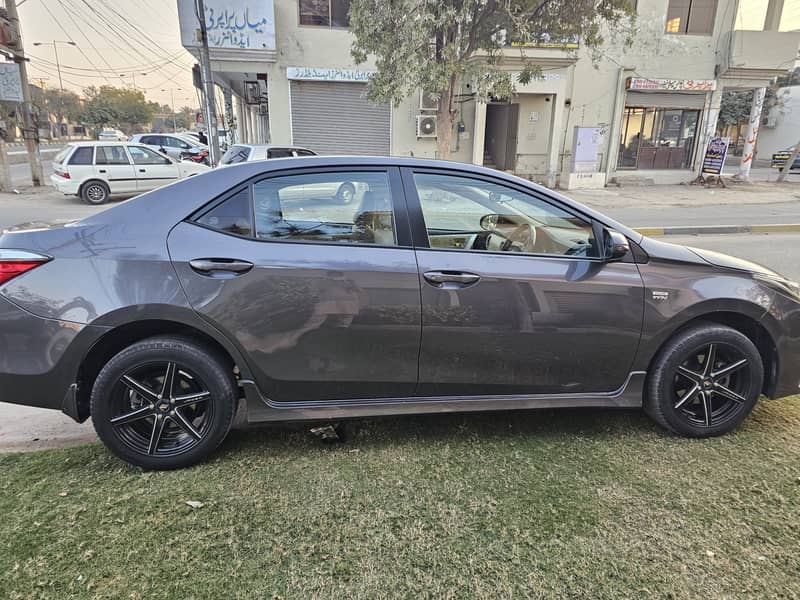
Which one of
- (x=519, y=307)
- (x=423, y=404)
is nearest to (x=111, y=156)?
(x=423, y=404)

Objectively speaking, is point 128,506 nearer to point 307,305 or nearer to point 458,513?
point 307,305

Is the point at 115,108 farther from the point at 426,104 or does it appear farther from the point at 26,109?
the point at 426,104

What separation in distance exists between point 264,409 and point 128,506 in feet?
2.44

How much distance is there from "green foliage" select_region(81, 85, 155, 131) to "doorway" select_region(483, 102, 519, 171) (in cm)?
6117

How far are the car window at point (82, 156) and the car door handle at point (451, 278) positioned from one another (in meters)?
14.5

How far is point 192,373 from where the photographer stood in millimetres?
2635

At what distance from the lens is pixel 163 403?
8.71 ft

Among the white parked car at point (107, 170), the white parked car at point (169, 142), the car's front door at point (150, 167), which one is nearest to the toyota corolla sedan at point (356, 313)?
the white parked car at point (107, 170)

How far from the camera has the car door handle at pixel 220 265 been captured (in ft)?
8.41

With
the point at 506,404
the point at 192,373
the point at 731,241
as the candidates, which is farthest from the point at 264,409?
the point at 731,241

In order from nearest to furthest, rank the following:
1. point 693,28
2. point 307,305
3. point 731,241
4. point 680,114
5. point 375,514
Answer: point 375,514
point 307,305
point 731,241
point 693,28
point 680,114

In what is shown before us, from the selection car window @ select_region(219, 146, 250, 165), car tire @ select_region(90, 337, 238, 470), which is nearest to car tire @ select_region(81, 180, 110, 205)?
car window @ select_region(219, 146, 250, 165)

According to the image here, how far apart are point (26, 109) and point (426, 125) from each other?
12.8 metres

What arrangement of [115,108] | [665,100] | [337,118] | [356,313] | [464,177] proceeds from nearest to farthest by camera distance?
[356,313]
[464,177]
[337,118]
[665,100]
[115,108]
